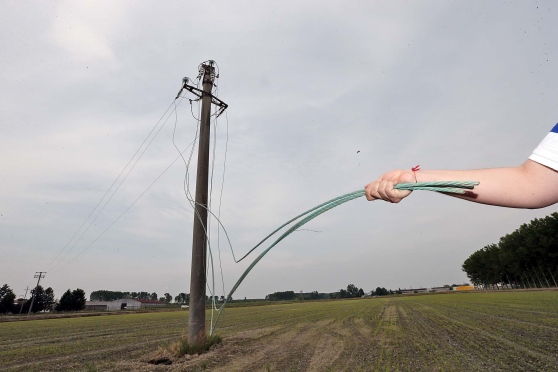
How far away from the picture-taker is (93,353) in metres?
12.4

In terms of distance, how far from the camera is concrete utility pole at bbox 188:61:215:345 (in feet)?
37.3

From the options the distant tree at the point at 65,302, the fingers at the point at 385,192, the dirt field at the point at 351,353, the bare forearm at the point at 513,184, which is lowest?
the dirt field at the point at 351,353

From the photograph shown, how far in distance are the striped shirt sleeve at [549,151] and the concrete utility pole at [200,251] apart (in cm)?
981

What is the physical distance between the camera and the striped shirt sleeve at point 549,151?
4.21 ft

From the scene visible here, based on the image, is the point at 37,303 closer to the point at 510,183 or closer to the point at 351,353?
the point at 351,353

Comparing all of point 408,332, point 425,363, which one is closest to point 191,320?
point 425,363

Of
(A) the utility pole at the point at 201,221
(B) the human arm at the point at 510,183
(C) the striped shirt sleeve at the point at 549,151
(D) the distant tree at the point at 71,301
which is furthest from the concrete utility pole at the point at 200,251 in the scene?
(D) the distant tree at the point at 71,301

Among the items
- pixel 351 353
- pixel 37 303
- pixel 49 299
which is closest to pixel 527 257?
pixel 351 353

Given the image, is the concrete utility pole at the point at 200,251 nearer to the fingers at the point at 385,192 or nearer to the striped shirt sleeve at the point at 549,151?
the fingers at the point at 385,192

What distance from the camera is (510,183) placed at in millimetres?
1450

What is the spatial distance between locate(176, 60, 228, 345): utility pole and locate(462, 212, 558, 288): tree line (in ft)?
281

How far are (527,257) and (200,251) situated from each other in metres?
98.6

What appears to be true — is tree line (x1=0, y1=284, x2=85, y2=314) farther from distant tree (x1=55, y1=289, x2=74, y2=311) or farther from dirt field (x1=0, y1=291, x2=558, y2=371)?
dirt field (x1=0, y1=291, x2=558, y2=371)

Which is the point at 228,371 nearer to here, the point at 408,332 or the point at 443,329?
the point at 408,332
